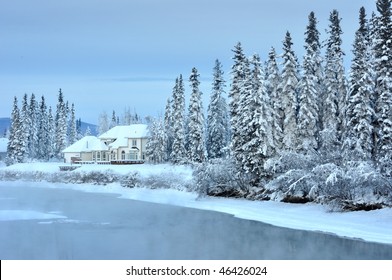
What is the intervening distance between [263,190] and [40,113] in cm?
7265

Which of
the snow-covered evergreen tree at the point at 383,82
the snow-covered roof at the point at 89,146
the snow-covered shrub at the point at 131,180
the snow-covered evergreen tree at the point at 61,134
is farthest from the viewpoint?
the snow-covered evergreen tree at the point at 61,134

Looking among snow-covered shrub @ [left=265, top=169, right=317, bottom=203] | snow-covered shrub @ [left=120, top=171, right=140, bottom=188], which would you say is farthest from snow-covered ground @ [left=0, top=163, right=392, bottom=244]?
snow-covered shrub @ [left=120, top=171, right=140, bottom=188]

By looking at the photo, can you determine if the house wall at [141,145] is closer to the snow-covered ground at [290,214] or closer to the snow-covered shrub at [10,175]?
the snow-covered shrub at [10,175]

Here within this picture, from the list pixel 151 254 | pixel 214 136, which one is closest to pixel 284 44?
pixel 214 136

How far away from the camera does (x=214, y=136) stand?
6322cm

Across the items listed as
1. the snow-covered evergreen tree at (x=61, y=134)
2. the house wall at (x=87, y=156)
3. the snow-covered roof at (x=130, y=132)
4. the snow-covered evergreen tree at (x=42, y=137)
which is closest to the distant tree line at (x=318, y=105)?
the snow-covered roof at (x=130, y=132)

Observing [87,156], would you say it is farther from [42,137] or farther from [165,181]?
[165,181]

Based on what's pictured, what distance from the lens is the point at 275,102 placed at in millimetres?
45312

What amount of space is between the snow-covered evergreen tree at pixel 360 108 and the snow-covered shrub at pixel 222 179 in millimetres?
9426

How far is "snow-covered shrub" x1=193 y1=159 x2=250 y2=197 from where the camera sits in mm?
42531

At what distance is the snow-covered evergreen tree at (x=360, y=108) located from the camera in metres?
36.5

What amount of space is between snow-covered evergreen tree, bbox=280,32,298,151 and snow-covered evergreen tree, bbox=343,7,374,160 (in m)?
5.17

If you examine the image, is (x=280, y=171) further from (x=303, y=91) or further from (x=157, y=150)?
(x=157, y=150)

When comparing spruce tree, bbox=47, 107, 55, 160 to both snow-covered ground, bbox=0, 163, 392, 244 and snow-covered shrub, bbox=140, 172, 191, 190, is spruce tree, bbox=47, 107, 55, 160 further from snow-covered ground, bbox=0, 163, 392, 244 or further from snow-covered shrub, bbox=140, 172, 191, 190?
snow-covered ground, bbox=0, 163, 392, 244
